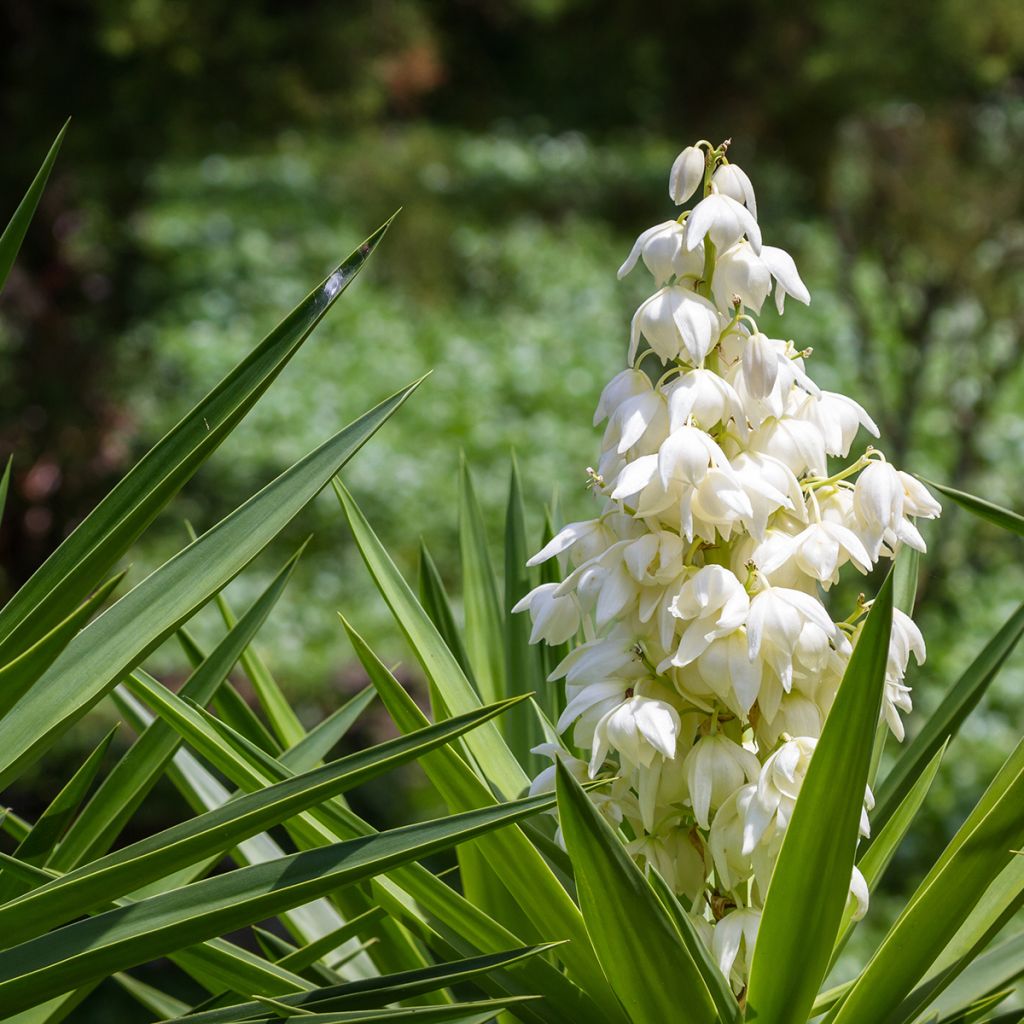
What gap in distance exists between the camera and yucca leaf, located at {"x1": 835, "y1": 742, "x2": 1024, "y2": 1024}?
769 millimetres

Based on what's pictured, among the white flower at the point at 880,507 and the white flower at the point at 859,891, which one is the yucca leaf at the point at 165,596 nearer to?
the white flower at the point at 880,507

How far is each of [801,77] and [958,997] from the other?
10.8 metres

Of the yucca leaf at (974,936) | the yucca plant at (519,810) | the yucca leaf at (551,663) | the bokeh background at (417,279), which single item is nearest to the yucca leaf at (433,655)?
the yucca plant at (519,810)

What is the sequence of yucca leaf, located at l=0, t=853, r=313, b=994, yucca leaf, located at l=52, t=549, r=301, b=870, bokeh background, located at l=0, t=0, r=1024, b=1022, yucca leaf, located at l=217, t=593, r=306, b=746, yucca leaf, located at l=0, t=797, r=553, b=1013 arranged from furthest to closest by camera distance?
bokeh background, located at l=0, t=0, r=1024, b=1022
yucca leaf, located at l=217, t=593, r=306, b=746
yucca leaf, located at l=52, t=549, r=301, b=870
yucca leaf, located at l=0, t=853, r=313, b=994
yucca leaf, located at l=0, t=797, r=553, b=1013

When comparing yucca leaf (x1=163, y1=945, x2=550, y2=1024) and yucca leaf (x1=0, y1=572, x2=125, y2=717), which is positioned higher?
yucca leaf (x1=0, y1=572, x2=125, y2=717)

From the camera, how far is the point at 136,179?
7.65 metres

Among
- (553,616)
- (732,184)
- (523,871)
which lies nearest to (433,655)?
(553,616)

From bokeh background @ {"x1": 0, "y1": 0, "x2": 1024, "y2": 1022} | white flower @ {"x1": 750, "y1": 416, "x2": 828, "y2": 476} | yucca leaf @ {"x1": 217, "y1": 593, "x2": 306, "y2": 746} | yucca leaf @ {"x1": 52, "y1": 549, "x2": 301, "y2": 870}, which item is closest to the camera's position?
white flower @ {"x1": 750, "y1": 416, "x2": 828, "y2": 476}

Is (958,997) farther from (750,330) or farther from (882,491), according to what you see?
(750,330)

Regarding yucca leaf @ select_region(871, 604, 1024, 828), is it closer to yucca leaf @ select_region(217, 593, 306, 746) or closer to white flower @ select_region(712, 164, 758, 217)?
white flower @ select_region(712, 164, 758, 217)

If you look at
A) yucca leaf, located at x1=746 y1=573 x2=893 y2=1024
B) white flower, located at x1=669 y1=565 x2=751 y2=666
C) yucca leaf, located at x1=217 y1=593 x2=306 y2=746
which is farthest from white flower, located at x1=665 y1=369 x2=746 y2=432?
yucca leaf, located at x1=217 y1=593 x2=306 y2=746

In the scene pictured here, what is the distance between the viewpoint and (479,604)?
1.40 metres

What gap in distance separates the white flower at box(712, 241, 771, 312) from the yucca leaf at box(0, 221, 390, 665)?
9.5 inches

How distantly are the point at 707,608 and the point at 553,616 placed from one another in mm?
146
